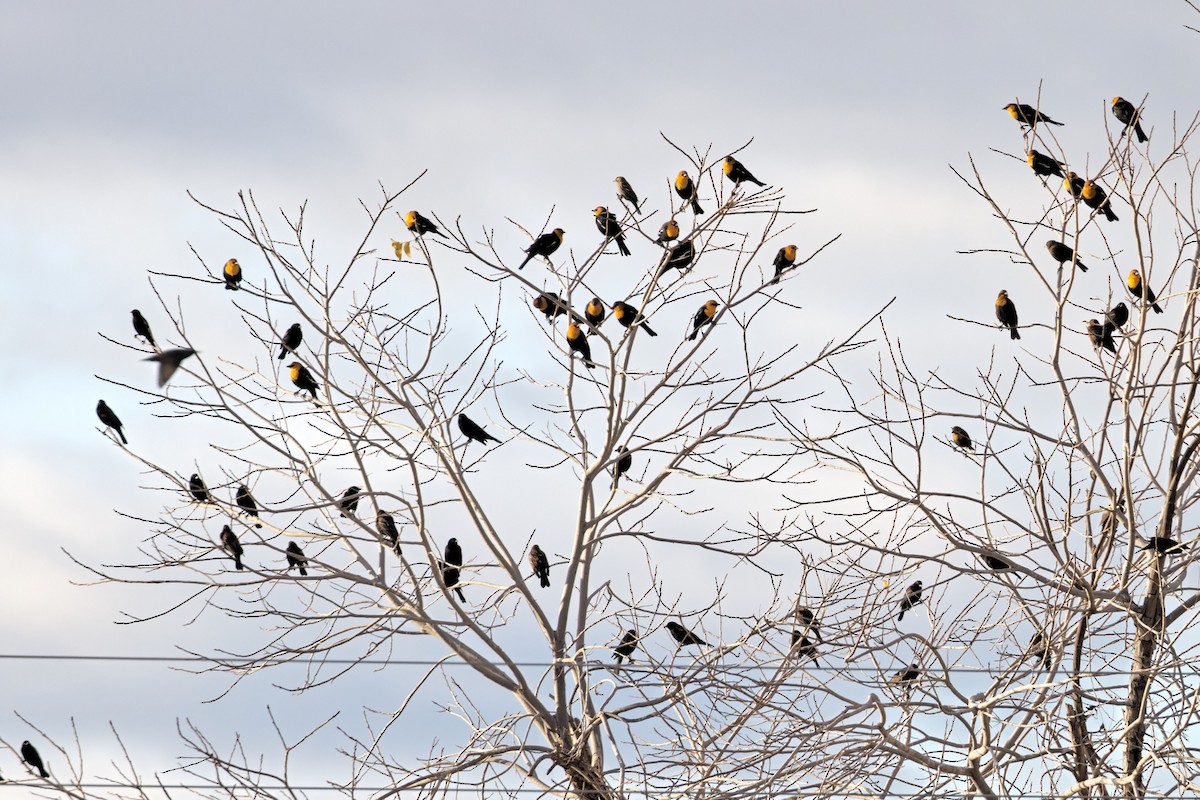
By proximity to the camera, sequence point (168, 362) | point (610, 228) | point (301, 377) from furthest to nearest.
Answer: point (301, 377) → point (610, 228) → point (168, 362)

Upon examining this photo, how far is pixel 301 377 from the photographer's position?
9.62 metres

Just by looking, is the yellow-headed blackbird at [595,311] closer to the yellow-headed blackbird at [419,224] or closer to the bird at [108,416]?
the yellow-headed blackbird at [419,224]

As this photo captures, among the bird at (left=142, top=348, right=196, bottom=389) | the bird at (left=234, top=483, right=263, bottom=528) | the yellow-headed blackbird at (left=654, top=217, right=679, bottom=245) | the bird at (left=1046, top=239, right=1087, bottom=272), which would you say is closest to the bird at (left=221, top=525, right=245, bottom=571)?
the bird at (left=234, top=483, right=263, bottom=528)

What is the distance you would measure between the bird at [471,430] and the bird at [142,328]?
6.48 feet

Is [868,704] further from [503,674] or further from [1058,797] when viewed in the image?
[503,674]

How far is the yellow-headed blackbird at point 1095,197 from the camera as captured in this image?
332 inches

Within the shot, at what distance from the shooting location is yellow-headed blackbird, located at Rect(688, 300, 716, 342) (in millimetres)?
8930

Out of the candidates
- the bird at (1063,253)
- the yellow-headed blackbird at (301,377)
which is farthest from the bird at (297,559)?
the bird at (1063,253)

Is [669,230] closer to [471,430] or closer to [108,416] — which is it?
[471,430]

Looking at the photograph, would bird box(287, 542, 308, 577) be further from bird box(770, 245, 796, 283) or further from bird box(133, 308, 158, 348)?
bird box(770, 245, 796, 283)

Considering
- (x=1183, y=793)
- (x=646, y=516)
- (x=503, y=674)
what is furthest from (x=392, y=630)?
(x=1183, y=793)

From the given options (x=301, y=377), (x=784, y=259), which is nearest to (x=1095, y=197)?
(x=784, y=259)

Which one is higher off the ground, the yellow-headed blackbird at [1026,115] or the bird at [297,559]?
the yellow-headed blackbird at [1026,115]

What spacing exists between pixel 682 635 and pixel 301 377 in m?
3.03
